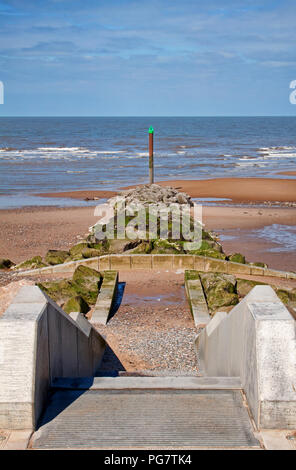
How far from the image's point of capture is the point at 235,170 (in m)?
41.0

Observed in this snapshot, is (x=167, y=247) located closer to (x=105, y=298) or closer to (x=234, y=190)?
(x=105, y=298)

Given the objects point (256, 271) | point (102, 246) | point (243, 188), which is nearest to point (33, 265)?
point (102, 246)

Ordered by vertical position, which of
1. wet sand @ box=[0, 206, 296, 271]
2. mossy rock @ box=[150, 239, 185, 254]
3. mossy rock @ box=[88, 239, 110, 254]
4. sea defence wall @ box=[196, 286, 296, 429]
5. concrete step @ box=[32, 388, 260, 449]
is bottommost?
wet sand @ box=[0, 206, 296, 271]

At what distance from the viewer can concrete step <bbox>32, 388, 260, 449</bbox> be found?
3352mm

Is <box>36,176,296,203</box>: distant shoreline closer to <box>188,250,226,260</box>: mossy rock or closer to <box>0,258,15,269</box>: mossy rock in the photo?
<box>0,258,15,269</box>: mossy rock

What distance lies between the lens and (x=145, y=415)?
12.0 feet

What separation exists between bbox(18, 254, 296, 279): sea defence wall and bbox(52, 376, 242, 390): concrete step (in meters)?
7.63

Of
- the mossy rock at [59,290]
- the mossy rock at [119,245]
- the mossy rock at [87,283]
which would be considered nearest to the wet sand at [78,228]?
the mossy rock at [119,245]

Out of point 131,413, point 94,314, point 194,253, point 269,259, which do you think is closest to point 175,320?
point 94,314

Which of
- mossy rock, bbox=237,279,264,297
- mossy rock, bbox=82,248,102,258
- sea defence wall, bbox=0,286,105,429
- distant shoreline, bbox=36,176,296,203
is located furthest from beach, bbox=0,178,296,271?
sea defence wall, bbox=0,286,105,429

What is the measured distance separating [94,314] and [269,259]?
748 cm

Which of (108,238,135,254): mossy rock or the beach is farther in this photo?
the beach

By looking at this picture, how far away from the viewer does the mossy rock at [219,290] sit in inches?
379
